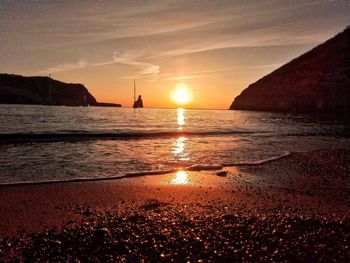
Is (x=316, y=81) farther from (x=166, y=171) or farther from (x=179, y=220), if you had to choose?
(x=179, y=220)

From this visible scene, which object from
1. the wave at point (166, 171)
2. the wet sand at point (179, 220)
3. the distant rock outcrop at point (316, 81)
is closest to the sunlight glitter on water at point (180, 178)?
the wet sand at point (179, 220)

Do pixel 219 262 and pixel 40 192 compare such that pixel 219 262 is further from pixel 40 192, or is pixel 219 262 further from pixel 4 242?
pixel 40 192

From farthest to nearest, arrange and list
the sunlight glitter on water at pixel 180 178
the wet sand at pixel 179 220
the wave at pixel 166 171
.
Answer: the sunlight glitter on water at pixel 180 178, the wave at pixel 166 171, the wet sand at pixel 179 220

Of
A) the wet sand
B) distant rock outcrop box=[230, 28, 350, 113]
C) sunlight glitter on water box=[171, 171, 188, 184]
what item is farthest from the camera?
distant rock outcrop box=[230, 28, 350, 113]

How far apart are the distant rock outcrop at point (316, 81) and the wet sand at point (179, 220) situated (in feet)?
256

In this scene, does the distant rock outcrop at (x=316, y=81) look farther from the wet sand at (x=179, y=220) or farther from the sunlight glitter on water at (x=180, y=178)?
the wet sand at (x=179, y=220)

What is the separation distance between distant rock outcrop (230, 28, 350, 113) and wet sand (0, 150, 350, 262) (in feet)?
256

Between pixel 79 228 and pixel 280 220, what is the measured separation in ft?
11.7

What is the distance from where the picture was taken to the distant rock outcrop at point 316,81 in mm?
79500

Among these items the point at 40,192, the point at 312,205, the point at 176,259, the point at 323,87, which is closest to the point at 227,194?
the point at 312,205

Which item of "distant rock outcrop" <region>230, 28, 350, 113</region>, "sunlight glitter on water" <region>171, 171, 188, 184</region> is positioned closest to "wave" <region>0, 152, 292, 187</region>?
"sunlight glitter on water" <region>171, 171, 188, 184</region>

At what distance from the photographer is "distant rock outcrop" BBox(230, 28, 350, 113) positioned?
7950cm

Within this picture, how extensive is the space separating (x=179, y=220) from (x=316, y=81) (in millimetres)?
95197

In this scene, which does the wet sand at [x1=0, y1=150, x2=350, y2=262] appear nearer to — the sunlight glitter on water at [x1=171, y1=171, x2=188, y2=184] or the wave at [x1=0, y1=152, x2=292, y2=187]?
the sunlight glitter on water at [x1=171, y1=171, x2=188, y2=184]
